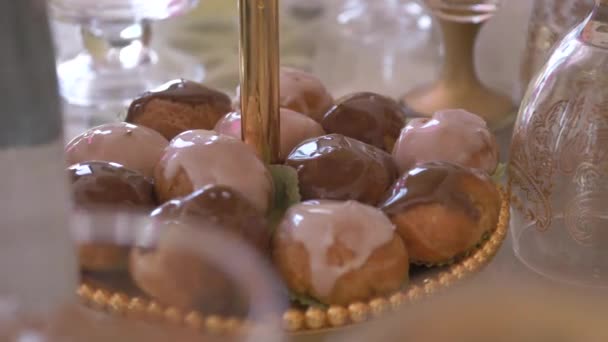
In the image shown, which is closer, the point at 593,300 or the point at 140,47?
the point at 593,300

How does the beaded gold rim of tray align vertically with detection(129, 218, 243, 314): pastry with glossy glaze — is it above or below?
below

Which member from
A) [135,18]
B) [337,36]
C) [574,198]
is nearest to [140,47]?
[135,18]

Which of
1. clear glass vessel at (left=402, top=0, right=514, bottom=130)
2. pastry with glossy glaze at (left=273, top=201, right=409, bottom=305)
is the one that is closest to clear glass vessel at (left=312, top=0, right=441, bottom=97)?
clear glass vessel at (left=402, top=0, right=514, bottom=130)

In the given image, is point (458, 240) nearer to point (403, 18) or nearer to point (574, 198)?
point (574, 198)

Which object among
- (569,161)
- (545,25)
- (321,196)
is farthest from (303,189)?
(545,25)

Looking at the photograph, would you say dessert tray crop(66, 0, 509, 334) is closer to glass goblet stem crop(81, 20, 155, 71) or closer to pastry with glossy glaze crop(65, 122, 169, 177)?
pastry with glossy glaze crop(65, 122, 169, 177)

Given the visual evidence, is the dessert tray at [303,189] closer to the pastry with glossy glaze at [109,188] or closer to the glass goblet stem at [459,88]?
the pastry with glossy glaze at [109,188]

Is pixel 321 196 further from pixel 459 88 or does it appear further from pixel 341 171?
pixel 459 88
